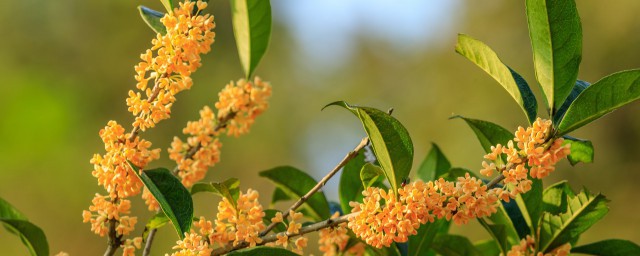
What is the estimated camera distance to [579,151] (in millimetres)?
841

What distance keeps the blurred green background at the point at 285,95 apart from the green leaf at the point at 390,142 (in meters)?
6.07

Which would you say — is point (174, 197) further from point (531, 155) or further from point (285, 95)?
point (285, 95)

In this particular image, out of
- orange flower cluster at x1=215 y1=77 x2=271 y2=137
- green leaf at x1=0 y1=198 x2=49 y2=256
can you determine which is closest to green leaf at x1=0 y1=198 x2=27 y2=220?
green leaf at x1=0 y1=198 x2=49 y2=256

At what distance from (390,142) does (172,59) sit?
9.9 inches

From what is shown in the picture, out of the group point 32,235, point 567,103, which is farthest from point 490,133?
point 32,235

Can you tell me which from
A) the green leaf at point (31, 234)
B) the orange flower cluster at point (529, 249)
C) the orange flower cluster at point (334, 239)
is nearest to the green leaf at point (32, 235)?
the green leaf at point (31, 234)

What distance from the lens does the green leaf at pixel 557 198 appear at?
0.92m

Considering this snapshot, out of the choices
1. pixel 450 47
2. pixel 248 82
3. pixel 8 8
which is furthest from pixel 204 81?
pixel 248 82

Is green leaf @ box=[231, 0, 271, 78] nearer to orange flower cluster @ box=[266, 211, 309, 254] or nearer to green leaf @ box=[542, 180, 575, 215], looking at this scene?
orange flower cluster @ box=[266, 211, 309, 254]

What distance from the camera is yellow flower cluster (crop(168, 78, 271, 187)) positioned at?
95 cm

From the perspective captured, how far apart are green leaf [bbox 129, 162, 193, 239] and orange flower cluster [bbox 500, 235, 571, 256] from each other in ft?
1.23

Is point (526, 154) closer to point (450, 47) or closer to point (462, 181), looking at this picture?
Result: point (462, 181)

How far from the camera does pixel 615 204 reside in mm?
7008

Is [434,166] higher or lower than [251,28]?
lower
